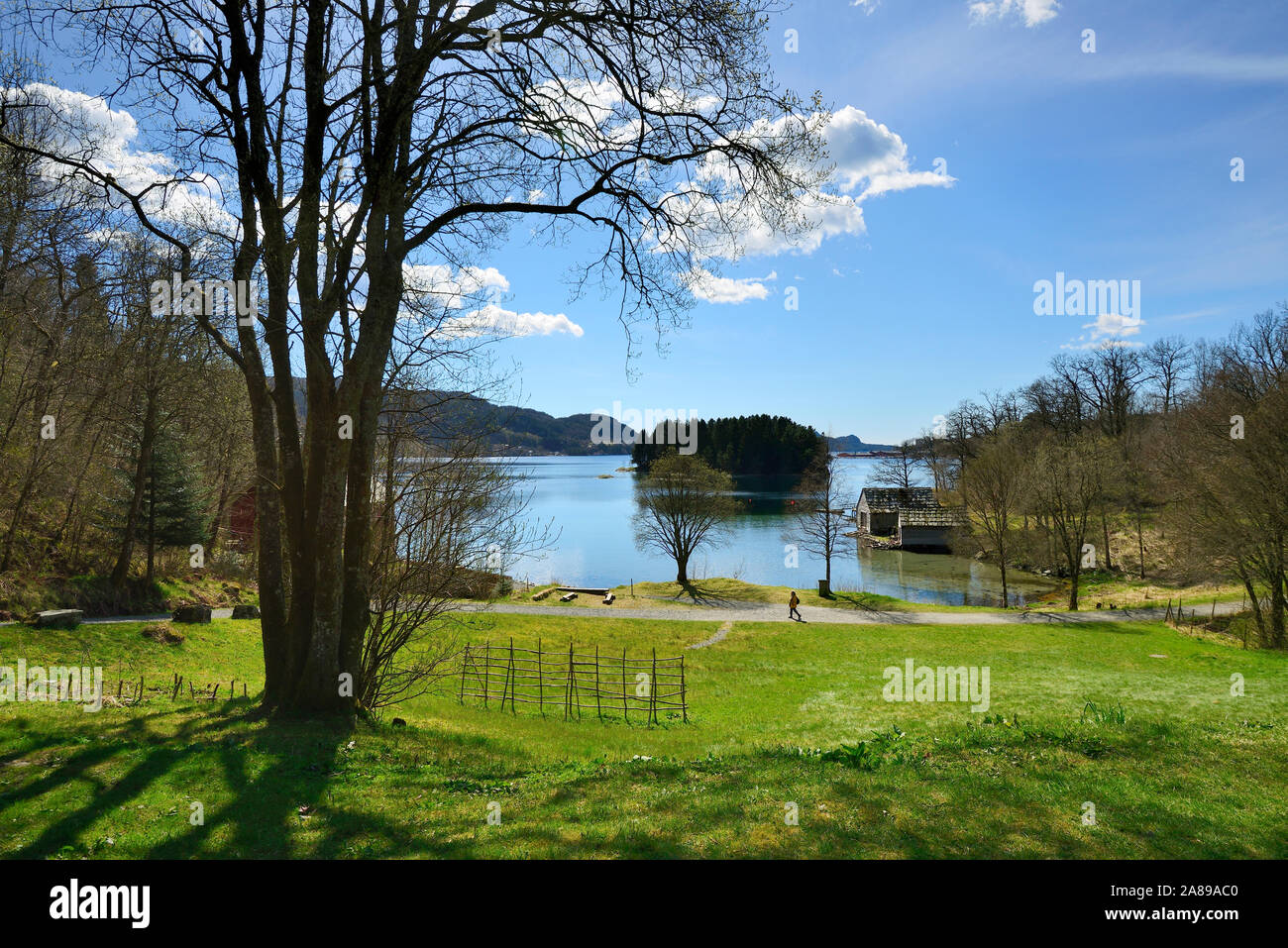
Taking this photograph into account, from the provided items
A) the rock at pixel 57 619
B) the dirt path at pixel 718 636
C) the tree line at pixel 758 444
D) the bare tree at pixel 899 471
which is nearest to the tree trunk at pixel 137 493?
the rock at pixel 57 619

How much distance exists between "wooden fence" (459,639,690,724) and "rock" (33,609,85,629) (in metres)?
9.70

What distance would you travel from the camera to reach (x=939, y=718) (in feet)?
41.7

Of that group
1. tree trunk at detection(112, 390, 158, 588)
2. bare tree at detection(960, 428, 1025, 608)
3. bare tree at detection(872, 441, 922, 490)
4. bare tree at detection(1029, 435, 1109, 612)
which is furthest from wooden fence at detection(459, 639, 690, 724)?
bare tree at detection(872, 441, 922, 490)

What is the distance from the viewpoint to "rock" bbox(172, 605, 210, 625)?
19.3 meters

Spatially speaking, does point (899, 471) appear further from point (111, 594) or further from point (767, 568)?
point (111, 594)

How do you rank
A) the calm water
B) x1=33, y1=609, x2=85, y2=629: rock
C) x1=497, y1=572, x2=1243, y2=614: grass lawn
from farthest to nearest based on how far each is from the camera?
the calm water, x1=497, y1=572, x2=1243, y2=614: grass lawn, x1=33, y1=609, x2=85, y2=629: rock

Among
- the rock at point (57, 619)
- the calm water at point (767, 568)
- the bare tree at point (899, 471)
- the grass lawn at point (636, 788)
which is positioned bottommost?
the calm water at point (767, 568)

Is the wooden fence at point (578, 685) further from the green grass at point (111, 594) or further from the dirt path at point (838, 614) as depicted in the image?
the green grass at point (111, 594)

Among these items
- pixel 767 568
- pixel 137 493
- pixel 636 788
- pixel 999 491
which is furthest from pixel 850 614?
pixel 137 493

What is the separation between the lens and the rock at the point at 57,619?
51.4 feet

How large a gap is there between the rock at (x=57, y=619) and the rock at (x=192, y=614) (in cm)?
286

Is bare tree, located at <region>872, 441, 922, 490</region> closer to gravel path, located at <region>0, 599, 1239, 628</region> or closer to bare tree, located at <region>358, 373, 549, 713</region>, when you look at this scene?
gravel path, located at <region>0, 599, 1239, 628</region>
